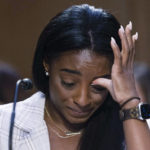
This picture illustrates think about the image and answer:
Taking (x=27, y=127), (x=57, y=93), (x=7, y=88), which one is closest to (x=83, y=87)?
(x=57, y=93)

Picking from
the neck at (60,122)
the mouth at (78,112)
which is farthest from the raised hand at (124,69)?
the neck at (60,122)

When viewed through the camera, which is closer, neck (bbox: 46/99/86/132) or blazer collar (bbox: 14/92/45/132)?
blazer collar (bbox: 14/92/45/132)

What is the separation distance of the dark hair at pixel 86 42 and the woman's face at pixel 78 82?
0.13 ft

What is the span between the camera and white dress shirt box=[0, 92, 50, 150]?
2.14m

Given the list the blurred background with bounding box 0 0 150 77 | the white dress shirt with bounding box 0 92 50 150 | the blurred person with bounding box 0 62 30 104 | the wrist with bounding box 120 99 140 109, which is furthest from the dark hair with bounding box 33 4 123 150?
the blurred background with bounding box 0 0 150 77

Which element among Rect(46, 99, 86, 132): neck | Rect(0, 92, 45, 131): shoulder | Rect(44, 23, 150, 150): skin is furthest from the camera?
Rect(46, 99, 86, 132): neck

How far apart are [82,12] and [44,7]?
8.76 feet

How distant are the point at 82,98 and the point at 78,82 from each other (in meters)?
0.07

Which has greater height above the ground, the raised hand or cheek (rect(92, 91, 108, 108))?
the raised hand

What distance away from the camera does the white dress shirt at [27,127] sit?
2.14m

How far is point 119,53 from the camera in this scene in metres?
2.06

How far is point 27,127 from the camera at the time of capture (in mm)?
2219

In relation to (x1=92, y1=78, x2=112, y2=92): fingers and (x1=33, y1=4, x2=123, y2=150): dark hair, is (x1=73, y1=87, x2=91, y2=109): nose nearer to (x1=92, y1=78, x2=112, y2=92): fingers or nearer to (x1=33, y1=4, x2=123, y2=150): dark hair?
(x1=92, y1=78, x2=112, y2=92): fingers

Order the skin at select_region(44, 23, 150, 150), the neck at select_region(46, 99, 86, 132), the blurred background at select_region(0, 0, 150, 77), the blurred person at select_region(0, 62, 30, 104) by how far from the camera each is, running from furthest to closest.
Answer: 1. the blurred background at select_region(0, 0, 150, 77)
2. the blurred person at select_region(0, 62, 30, 104)
3. the neck at select_region(46, 99, 86, 132)
4. the skin at select_region(44, 23, 150, 150)
